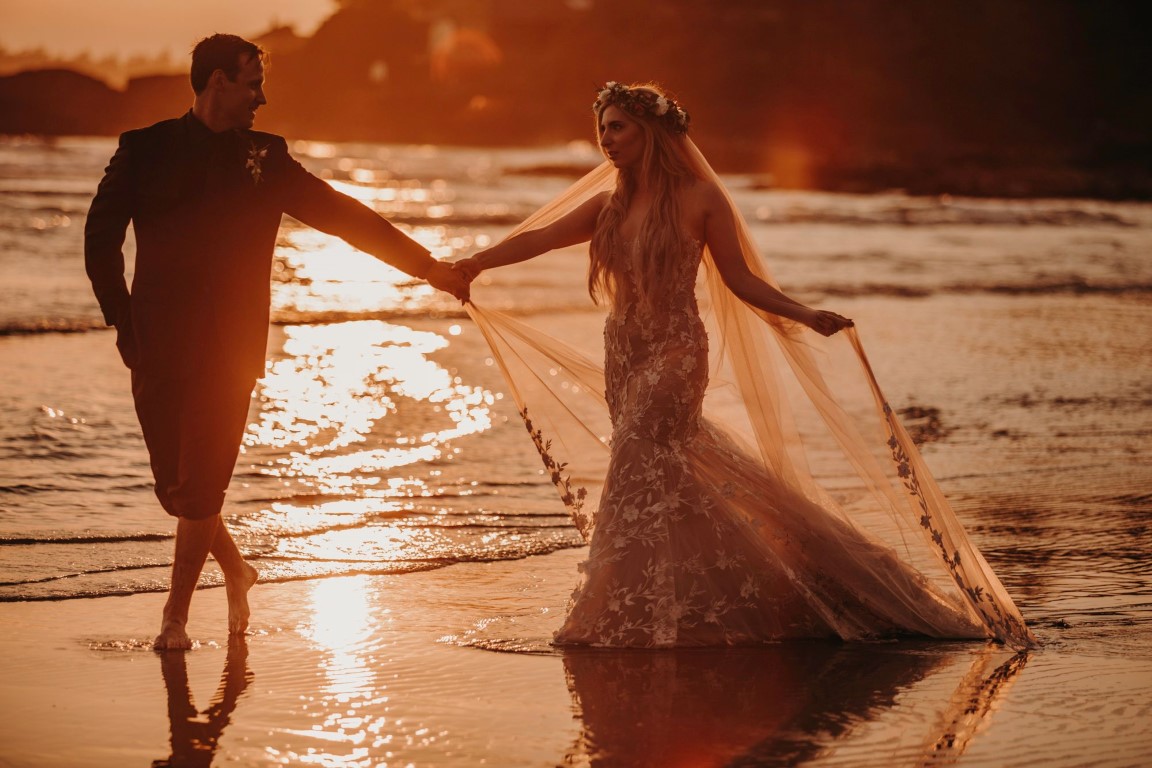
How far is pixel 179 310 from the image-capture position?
17.4 feet

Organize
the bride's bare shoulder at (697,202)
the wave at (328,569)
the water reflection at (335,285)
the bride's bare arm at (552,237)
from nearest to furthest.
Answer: the bride's bare shoulder at (697,202) → the bride's bare arm at (552,237) → the wave at (328,569) → the water reflection at (335,285)

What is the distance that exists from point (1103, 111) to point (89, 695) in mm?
167395

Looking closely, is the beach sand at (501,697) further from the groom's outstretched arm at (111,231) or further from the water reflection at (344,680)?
the groom's outstretched arm at (111,231)

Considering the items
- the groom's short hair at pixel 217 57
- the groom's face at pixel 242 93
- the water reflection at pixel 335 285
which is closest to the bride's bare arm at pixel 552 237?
the groom's face at pixel 242 93

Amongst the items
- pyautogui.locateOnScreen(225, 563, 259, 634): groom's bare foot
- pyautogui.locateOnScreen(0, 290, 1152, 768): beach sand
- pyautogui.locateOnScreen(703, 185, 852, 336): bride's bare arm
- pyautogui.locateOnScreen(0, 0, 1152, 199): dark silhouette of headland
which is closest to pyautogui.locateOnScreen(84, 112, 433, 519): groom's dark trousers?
pyautogui.locateOnScreen(225, 563, 259, 634): groom's bare foot

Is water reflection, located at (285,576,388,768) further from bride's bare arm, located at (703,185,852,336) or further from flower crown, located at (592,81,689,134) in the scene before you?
flower crown, located at (592,81,689,134)

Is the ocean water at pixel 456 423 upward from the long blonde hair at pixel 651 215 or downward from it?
downward

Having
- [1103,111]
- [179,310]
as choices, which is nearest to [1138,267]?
[179,310]

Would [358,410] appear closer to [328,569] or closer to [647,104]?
[328,569]

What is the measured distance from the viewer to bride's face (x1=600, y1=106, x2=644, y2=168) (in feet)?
18.8

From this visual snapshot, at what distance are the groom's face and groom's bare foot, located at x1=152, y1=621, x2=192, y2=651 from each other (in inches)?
75.8

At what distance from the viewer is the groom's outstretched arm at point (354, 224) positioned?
570cm

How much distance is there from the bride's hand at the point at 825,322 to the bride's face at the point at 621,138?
96 centimetres

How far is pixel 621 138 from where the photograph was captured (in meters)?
5.72
